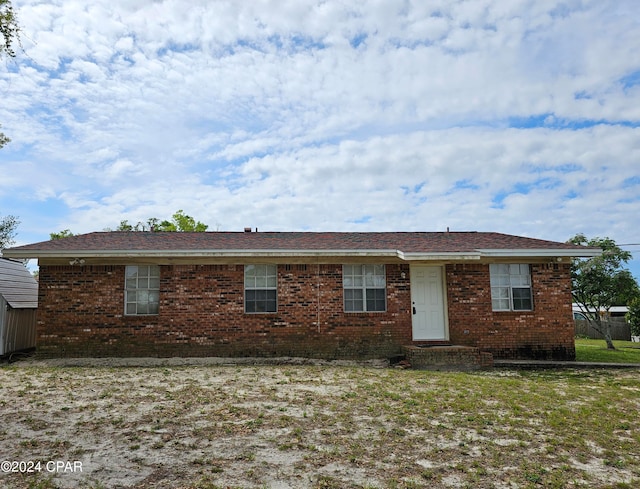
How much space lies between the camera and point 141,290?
1222cm

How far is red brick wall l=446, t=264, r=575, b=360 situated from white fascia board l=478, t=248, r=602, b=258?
580 mm

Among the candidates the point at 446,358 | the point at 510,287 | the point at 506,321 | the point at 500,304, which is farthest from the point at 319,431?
the point at 510,287

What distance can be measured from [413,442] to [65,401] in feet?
17.0

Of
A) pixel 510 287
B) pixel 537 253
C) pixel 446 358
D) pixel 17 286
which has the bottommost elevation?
pixel 446 358

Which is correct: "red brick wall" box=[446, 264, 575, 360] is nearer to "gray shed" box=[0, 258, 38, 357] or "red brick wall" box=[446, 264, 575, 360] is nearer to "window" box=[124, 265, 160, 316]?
"window" box=[124, 265, 160, 316]

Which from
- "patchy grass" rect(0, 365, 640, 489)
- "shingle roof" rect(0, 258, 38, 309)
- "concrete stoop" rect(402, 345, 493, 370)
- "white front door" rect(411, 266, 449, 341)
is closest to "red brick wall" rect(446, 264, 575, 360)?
"white front door" rect(411, 266, 449, 341)

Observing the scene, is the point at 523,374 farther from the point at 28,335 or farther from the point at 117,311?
the point at 28,335

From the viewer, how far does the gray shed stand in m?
12.7

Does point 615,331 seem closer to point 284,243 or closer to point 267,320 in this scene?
point 284,243

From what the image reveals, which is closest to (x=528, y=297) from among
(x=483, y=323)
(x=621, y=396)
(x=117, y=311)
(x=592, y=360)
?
(x=483, y=323)

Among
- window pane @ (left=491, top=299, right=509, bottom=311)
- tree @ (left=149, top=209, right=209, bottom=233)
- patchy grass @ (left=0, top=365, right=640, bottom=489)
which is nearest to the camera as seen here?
patchy grass @ (left=0, top=365, right=640, bottom=489)

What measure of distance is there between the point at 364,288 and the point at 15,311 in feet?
31.2

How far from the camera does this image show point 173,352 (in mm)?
12000

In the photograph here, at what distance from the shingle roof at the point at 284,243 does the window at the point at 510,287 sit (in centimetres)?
60
